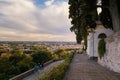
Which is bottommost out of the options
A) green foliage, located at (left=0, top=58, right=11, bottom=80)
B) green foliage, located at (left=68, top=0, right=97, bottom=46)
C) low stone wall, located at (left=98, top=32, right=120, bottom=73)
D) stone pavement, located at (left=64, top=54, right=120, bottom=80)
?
green foliage, located at (left=0, top=58, right=11, bottom=80)

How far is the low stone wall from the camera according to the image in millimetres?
19828

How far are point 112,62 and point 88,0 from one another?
6.95 m

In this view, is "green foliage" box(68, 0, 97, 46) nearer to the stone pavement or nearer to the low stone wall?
the low stone wall

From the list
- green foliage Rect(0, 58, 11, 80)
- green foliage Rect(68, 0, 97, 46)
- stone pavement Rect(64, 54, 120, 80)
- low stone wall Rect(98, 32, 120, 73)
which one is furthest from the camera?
green foliage Rect(0, 58, 11, 80)

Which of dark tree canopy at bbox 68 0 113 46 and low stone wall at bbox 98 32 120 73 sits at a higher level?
dark tree canopy at bbox 68 0 113 46

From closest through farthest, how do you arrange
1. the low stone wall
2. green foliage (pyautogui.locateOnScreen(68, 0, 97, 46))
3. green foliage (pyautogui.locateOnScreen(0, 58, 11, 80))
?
the low stone wall → green foliage (pyautogui.locateOnScreen(68, 0, 97, 46)) → green foliage (pyautogui.locateOnScreen(0, 58, 11, 80))

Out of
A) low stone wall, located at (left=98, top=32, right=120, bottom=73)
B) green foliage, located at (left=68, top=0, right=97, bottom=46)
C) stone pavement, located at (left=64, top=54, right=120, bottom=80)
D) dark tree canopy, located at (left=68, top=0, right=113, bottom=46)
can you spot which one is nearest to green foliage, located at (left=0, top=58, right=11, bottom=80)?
dark tree canopy, located at (left=68, top=0, right=113, bottom=46)

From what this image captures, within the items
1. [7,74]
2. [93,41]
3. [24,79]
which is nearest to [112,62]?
[24,79]

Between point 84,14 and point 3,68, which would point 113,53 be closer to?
point 84,14

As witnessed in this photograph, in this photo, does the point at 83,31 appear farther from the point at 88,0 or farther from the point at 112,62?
the point at 112,62

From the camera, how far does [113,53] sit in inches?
841

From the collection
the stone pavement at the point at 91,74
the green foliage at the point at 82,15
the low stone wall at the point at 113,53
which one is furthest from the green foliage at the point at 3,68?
the low stone wall at the point at 113,53

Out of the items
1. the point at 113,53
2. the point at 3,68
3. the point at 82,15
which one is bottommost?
the point at 3,68

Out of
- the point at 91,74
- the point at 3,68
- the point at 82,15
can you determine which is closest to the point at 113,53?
the point at 91,74
